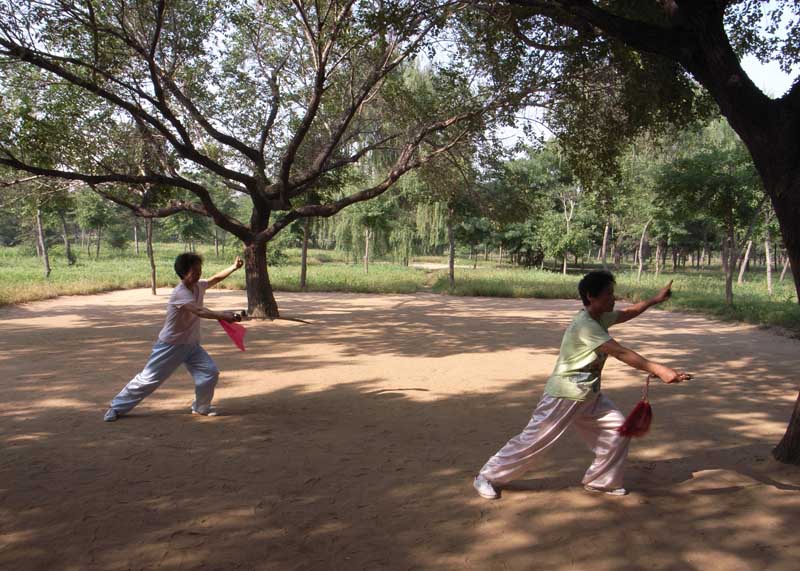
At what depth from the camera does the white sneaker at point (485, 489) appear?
364cm

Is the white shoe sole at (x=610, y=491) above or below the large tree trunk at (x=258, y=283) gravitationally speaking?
below

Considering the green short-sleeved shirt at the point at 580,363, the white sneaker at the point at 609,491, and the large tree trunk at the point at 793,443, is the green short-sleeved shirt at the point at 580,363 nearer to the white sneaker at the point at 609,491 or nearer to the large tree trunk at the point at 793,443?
the white sneaker at the point at 609,491

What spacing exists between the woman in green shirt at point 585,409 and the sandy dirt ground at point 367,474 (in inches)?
7.8

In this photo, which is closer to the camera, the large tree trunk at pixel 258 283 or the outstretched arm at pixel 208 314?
the outstretched arm at pixel 208 314

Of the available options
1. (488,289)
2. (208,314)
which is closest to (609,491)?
(208,314)

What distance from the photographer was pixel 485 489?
3.66m

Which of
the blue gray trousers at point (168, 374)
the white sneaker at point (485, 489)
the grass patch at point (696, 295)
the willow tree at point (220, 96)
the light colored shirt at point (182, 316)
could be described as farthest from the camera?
the grass patch at point (696, 295)

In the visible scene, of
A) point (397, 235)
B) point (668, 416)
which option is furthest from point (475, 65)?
point (397, 235)

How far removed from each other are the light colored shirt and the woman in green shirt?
313cm

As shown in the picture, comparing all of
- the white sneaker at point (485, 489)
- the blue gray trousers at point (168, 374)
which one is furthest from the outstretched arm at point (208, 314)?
the white sneaker at point (485, 489)

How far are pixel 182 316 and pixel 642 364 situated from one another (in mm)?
4029

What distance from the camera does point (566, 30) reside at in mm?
8617

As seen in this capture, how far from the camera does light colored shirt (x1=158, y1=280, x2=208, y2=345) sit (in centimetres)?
499

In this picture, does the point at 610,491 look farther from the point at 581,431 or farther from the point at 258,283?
the point at 258,283
